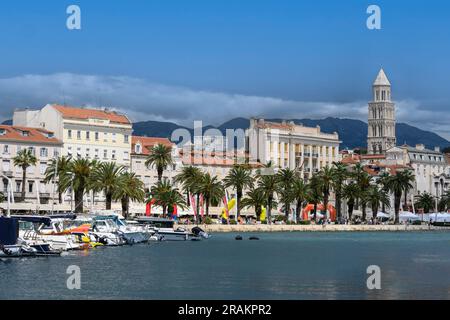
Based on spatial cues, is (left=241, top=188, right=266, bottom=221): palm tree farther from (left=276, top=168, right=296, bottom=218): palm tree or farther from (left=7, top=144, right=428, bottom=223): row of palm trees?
(left=276, top=168, right=296, bottom=218): palm tree

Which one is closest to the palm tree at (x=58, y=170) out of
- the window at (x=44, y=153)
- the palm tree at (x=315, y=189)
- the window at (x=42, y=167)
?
the window at (x=42, y=167)

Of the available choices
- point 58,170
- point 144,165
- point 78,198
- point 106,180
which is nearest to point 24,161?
point 58,170

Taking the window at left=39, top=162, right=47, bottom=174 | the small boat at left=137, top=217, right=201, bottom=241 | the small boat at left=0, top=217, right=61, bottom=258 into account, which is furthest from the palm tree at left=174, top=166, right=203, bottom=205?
the small boat at left=0, top=217, right=61, bottom=258

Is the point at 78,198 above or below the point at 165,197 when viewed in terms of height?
below

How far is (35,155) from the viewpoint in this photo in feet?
509

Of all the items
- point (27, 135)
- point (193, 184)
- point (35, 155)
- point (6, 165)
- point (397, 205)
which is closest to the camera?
point (193, 184)

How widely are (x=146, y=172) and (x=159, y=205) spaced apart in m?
20.9

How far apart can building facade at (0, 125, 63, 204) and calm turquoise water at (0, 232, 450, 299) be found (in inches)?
2192

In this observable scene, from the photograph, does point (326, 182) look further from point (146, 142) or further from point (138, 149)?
point (146, 142)

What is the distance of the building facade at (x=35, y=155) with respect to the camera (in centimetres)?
15088

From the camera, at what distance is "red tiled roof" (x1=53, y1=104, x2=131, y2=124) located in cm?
16174

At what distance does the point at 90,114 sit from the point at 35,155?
47.7 ft

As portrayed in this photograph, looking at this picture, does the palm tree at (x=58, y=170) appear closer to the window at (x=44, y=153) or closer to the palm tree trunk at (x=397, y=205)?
the window at (x=44, y=153)
